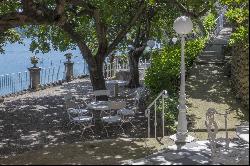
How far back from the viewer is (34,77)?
82.6 ft

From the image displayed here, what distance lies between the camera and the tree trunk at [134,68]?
79.1 feet

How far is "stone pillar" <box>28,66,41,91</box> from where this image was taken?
25203 mm

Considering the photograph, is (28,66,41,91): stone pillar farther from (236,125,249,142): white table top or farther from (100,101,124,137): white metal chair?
(236,125,249,142): white table top

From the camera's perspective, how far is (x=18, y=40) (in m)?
23.2

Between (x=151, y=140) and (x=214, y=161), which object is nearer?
Result: (x=214, y=161)

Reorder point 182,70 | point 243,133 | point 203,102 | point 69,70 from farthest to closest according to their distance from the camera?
point 69,70, point 203,102, point 182,70, point 243,133

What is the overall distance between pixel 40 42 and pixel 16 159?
1144cm

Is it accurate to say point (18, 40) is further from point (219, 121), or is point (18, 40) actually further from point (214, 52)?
point (219, 121)

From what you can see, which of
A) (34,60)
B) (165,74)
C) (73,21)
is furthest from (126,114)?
(34,60)

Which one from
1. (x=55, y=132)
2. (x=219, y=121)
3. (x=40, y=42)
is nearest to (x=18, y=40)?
(x=40, y=42)

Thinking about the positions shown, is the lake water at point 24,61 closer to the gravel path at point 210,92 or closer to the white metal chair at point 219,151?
the gravel path at point 210,92

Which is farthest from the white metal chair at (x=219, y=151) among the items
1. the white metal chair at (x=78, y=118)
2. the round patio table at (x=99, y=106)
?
the white metal chair at (x=78, y=118)

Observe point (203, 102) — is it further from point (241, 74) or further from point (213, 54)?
point (213, 54)

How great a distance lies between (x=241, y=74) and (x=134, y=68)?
29.0ft
